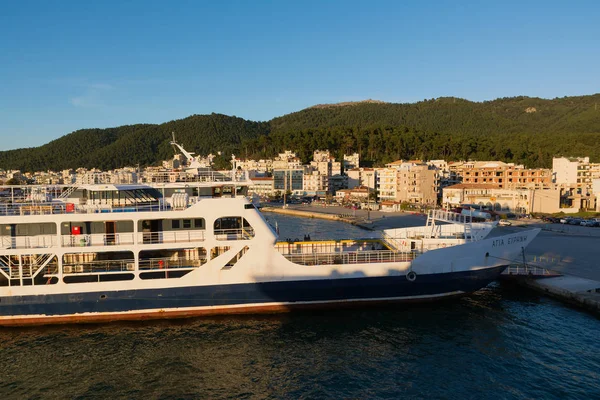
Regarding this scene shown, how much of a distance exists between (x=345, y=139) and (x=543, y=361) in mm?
90681

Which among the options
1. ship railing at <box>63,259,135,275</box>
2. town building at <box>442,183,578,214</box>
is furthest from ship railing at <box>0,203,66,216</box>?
town building at <box>442,183,578,214</box>

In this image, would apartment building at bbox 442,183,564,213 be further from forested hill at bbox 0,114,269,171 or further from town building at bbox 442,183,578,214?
forested hill at bbox 0,114,269,171

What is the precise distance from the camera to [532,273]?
1819cm

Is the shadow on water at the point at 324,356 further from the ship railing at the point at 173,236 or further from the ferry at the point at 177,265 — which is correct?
the ship railing at the point at 173,236

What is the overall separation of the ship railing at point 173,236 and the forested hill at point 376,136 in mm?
76399

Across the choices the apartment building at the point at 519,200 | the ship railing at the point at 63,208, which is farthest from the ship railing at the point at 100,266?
the apartment building at the point at 519,200

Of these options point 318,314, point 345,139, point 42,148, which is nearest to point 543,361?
point 318,314

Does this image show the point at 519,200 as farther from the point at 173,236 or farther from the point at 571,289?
the point at 173,236

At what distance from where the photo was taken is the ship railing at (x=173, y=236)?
586 inches

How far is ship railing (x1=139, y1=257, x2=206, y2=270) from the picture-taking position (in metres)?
14.5

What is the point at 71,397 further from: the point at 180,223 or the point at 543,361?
the point at 543,361

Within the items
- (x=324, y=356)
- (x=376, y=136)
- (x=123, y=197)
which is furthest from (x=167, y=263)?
(x=376, y=136)

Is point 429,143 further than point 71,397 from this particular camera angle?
Yes

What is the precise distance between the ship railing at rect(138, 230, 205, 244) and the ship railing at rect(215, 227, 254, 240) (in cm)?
60
